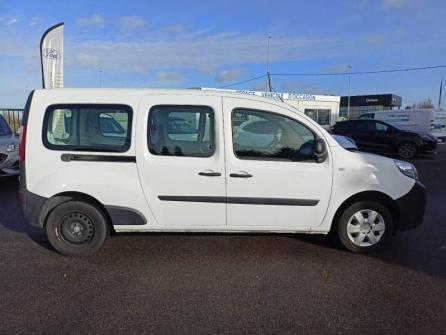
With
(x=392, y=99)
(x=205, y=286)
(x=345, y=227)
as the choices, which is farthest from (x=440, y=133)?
(x=392, y=99)

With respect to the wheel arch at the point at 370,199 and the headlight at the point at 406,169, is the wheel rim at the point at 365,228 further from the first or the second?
the headlight at the point at 406,169

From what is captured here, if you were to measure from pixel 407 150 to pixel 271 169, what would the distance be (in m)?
12.1

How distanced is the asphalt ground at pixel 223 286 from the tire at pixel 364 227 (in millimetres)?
141

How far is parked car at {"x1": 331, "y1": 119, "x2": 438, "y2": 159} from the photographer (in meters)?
14.4

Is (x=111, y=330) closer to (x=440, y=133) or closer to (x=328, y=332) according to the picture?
(x=328, y=332)

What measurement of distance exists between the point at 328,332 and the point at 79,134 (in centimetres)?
314

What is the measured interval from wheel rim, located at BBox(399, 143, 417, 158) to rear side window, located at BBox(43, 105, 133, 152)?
509 inches

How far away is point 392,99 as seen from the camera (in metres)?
59.1

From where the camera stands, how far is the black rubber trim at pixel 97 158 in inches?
165

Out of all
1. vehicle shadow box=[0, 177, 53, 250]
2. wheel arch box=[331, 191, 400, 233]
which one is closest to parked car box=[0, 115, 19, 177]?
vehicle shadow box=[0, 177, 53, 250]

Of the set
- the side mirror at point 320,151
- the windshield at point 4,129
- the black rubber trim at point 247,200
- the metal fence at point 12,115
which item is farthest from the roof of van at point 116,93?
the metal fence at point 12,115

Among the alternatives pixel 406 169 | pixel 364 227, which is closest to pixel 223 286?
pixel 364 227

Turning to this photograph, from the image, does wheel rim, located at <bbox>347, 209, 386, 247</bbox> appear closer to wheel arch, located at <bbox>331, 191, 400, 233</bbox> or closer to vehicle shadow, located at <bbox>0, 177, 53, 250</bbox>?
wheel arch, located at <bbox>331, 191, 400, 233</bbox>

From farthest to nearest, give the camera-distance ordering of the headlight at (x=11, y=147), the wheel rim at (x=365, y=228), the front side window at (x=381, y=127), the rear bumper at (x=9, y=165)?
the front side window at (x=381, y=127) < the headlight at (x=11, y=147) < the rear bumper at (x=9, y=165) < the wheel rim at (x=365, y=228)
